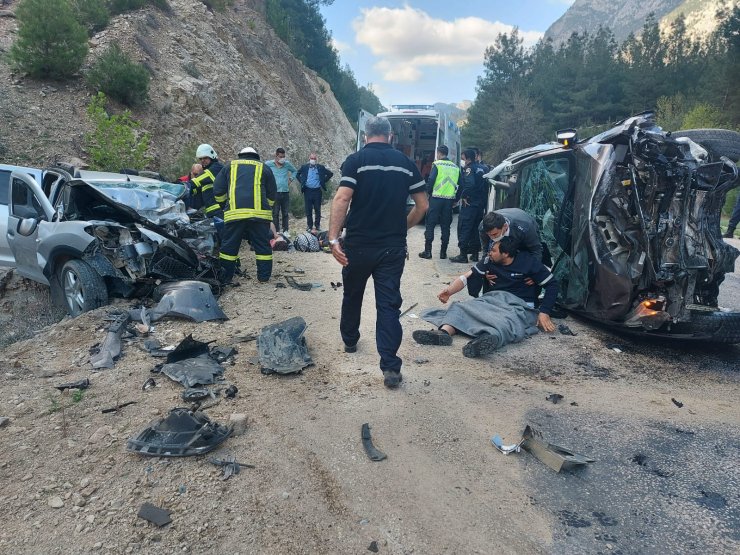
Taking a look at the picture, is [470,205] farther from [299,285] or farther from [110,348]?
[110,348]

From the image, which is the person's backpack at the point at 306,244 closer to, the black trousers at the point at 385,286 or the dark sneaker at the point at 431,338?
the dark sneaker at the point at 431,338

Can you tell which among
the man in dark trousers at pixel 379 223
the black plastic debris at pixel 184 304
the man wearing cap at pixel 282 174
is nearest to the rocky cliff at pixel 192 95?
the man wearing cap at pixel 282 174

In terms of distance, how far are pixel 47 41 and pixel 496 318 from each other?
13.1 meters

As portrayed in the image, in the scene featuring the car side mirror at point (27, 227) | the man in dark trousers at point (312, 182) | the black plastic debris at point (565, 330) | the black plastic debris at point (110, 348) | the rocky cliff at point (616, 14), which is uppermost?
the rocky cliff at point (616, 14)

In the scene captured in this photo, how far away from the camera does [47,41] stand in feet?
38.8

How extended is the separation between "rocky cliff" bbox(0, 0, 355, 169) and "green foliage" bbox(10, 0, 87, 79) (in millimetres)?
347

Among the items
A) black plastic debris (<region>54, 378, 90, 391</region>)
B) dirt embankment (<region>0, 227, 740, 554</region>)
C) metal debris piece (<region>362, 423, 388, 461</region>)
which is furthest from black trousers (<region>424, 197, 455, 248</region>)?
black plastic debris (<region>54, 378, 90, 391</region>)

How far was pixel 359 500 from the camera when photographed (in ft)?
7.96

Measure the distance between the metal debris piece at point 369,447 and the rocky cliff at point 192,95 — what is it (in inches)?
417

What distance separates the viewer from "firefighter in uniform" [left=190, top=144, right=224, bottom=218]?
706cm

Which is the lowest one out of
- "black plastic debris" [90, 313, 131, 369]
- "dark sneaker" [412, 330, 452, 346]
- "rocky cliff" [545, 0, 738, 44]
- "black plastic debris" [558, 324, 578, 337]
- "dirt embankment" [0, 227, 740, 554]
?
"dirt embankment" [0, 227, 740, 554]

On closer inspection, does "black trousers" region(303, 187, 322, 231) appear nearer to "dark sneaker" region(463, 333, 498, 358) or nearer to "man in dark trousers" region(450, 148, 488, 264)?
"man in dark trousers" region(450, 148, 488, 264)

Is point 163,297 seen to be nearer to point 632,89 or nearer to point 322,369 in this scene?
point 322,369

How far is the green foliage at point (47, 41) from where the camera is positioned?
11.6 meters
